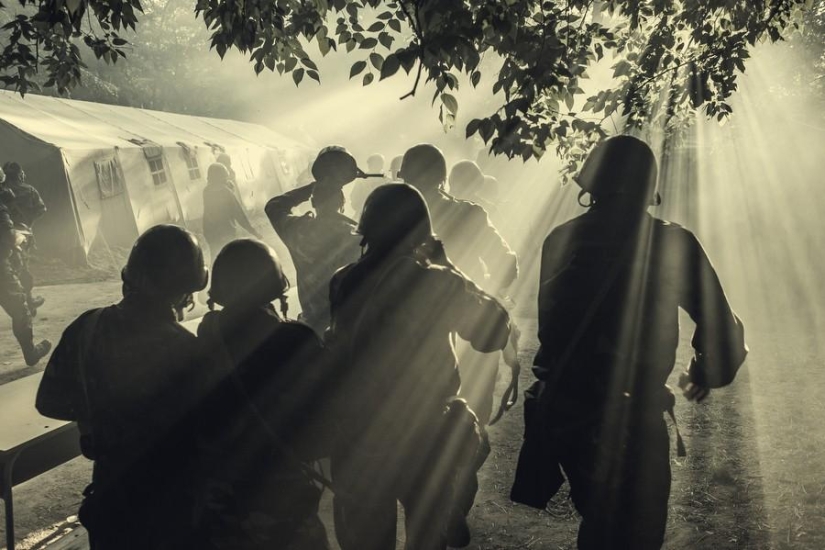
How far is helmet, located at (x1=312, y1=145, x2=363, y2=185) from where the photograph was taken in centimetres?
500

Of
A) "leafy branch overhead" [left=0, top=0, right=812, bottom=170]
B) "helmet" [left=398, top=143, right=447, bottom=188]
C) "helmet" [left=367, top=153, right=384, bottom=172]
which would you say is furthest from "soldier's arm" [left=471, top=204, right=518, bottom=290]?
"helmet" [left=367, top=153, right=384, bottom=172]

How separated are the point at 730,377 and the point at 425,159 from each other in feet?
9.79

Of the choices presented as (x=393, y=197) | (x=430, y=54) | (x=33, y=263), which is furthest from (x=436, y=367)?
(x=33, y=263)

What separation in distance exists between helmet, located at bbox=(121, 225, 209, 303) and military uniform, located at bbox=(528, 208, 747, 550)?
1.74 metres

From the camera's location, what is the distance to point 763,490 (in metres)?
5.20

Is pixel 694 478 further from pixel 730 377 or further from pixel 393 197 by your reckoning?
pixel 393 197

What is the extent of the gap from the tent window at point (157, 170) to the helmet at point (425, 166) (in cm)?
1470

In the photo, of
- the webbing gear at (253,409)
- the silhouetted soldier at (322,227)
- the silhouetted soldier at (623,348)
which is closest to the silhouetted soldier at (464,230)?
the silhouetted soldier at (322,227)

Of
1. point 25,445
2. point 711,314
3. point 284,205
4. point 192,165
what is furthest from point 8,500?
point 192,165

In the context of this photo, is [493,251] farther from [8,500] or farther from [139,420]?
[8,500]

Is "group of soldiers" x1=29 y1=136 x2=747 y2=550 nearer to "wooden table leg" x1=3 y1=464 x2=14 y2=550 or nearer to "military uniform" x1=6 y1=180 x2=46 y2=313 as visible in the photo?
"wooden table leg" x1=3 y1=464 x2=14 y2=550

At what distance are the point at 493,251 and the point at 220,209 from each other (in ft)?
21.8

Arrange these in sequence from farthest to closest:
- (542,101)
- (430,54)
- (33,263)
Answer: (33,263) → (542,101) → (430,54)

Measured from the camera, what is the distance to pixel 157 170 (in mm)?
18469
